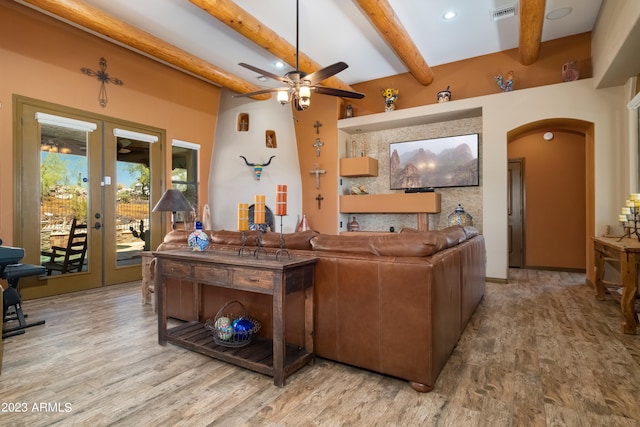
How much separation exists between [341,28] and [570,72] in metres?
3.29

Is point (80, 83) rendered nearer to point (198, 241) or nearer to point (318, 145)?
point (198, 241)

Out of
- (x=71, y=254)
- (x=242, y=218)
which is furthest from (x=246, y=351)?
(x=71, y=254)

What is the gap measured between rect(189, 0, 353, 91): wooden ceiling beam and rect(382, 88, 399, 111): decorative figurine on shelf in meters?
1.43

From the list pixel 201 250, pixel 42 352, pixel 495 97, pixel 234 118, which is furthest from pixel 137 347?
pixel 495 97

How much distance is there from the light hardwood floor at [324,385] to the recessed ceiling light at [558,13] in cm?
381

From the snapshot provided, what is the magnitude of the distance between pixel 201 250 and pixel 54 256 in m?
3.11

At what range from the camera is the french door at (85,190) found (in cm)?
409

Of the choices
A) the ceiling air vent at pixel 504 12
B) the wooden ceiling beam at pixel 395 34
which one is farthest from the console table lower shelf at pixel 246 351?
the ceiling air vent at pixel 504 12

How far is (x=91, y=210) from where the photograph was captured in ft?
15.3

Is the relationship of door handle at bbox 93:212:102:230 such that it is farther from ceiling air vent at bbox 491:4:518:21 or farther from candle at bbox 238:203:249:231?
ceiling air vent at bbox 491:4:518:21

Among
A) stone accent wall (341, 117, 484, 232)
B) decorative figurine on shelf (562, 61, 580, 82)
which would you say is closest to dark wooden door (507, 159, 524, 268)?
stone accent wall (341, 117, 484, 232)

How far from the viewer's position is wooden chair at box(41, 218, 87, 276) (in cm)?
431

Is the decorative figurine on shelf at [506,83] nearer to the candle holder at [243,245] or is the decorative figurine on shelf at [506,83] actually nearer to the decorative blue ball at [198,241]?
the candle holder at [243,245]

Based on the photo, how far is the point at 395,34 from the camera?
4230 millimetres
